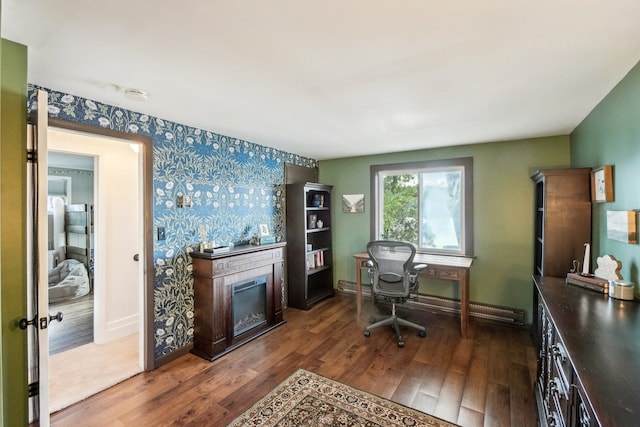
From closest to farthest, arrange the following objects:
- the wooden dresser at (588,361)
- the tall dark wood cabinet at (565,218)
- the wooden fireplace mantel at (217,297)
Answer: the wooden dresser at (588,361)
the tall dark wood cabinet at (565,218)
the wooden fireplace mantel at (217,297)

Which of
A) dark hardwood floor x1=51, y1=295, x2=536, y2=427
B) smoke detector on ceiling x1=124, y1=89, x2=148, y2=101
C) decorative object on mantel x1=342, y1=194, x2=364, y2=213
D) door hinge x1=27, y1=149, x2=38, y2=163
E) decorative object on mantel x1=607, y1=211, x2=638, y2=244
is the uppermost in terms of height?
smoke detector on ceiling x1=124, y1=89, x2=148, y2=101

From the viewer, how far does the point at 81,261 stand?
5.34 m

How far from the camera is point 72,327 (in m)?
3.47

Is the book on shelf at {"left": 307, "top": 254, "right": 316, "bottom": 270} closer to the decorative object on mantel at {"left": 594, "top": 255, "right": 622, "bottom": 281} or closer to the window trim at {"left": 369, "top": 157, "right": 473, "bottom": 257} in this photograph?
the window trim at {"left": 369, "top": 157, "right": 473, "bottom": 257}

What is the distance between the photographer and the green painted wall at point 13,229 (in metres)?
1.38

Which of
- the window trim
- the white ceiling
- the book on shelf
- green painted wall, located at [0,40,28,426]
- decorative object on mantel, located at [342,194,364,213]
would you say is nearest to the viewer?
the white ceiling

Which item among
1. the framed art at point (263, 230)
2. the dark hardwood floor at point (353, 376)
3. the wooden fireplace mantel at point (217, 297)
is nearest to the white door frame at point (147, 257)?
the dark hardwood floor at point (353, 376)

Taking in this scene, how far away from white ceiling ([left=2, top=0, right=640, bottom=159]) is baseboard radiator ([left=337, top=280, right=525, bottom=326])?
228 centimetres

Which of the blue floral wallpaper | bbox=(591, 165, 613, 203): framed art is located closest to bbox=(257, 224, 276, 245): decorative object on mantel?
the blue floral wallpaper

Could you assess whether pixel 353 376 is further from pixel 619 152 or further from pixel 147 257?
pixel 619 152

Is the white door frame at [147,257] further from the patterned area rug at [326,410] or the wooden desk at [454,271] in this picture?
the wooden desk at [454,271]

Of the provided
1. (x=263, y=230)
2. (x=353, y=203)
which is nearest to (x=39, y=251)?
(x=263, y=230)

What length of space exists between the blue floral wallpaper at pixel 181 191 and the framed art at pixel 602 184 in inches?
133

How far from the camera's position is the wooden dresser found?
863 millimetres
